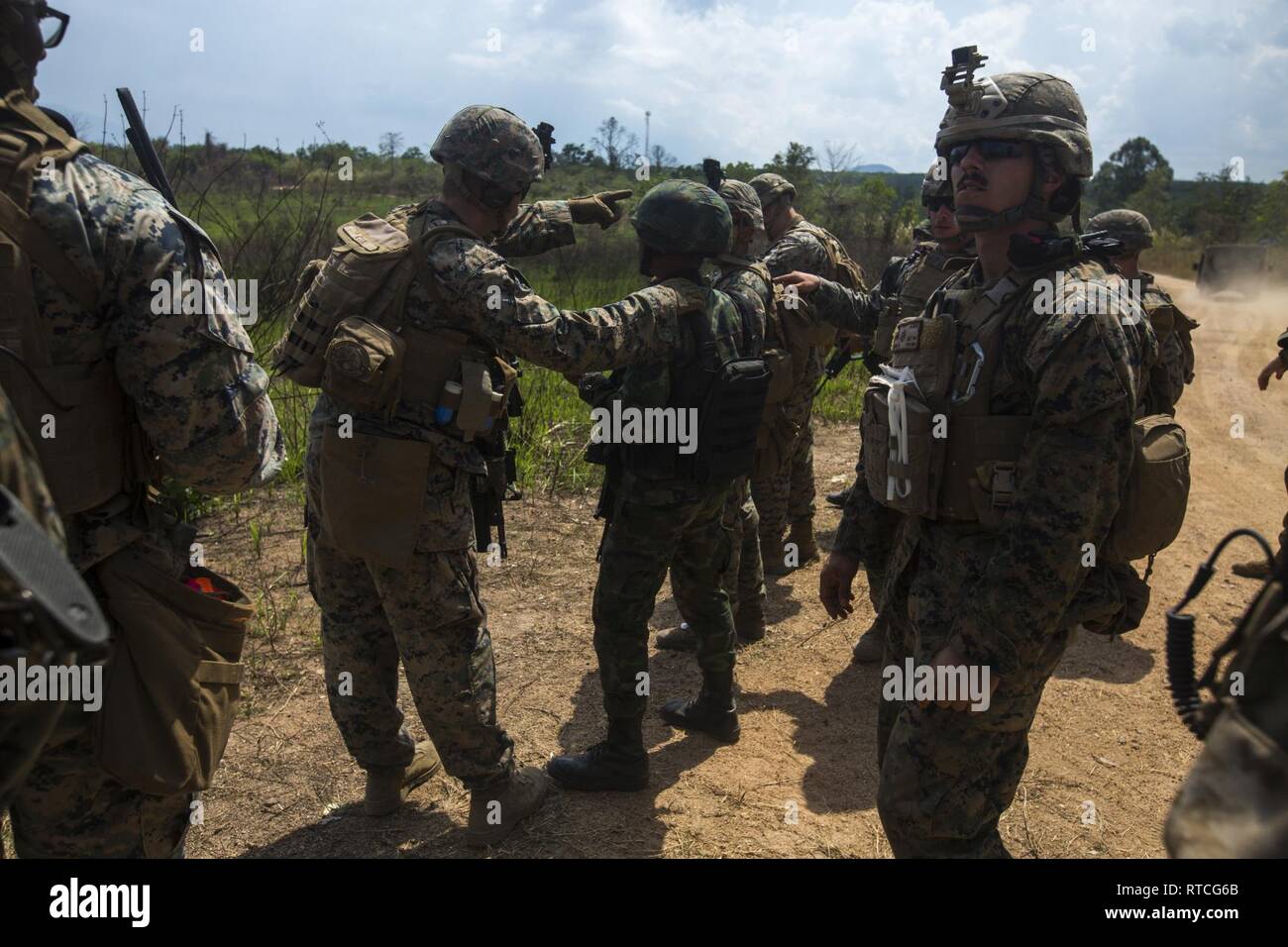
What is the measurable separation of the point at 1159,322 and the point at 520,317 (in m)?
3.07

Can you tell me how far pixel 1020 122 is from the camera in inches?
92.4

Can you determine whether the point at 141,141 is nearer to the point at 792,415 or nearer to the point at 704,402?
the point at 704,402

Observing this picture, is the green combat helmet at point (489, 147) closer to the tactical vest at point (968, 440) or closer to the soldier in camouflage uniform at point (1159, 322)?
the tactical vest at point (968, 440)

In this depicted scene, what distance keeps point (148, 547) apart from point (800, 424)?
157 inches

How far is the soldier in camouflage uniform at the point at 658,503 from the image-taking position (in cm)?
330

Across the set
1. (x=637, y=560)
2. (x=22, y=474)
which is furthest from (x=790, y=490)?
(x=22, y=474)

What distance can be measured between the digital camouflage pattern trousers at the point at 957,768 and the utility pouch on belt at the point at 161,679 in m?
1.58

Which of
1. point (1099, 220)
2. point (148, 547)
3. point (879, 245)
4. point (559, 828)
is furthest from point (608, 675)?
point (879, 245)

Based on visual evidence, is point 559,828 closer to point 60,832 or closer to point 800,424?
point 60,832

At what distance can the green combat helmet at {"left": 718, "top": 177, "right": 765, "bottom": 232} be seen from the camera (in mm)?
4602

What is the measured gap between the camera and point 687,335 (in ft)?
10.9

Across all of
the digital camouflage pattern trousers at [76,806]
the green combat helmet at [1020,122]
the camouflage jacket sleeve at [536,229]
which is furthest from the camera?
the camouflage jacket sleeve at [536,229]

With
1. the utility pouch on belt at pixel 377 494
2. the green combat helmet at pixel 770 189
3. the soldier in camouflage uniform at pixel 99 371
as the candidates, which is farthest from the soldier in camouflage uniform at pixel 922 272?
the soldier in camouflage uniform at pixel 99 371

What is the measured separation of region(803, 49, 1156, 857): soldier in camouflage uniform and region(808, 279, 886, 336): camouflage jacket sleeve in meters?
2.23
